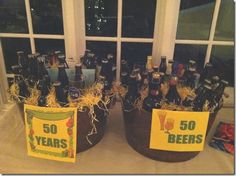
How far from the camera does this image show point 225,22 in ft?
3.84

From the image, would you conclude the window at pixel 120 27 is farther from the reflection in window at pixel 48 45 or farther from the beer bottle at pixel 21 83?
the beer bottle at pixel 21 83

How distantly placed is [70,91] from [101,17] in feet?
1.45

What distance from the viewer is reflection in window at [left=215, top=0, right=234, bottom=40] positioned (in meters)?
1.12

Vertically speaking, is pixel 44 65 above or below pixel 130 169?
above

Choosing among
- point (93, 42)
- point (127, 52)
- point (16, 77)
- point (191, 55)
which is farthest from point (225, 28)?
point (16, 77)

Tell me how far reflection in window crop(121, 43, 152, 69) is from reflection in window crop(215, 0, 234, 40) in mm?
330

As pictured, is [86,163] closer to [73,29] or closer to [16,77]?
[16,77]

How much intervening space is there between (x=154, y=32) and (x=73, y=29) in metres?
0.37

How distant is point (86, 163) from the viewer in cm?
98

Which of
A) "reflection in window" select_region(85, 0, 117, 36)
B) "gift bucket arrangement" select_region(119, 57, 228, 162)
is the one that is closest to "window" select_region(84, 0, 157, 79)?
"reflection in window" select_region(85, 0, 117, 36)

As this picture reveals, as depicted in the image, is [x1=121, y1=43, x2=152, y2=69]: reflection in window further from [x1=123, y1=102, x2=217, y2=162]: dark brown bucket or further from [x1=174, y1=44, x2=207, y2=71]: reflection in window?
[x1=123, y1=102, x2=217, y2=162]: dark brown bucket

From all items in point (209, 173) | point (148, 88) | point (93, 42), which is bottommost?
point (209, 173)

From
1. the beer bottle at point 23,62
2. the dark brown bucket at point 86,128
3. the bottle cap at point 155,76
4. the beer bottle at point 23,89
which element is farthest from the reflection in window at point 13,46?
the bottle cap at point 155,76

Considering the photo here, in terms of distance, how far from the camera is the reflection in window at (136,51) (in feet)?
4.00
